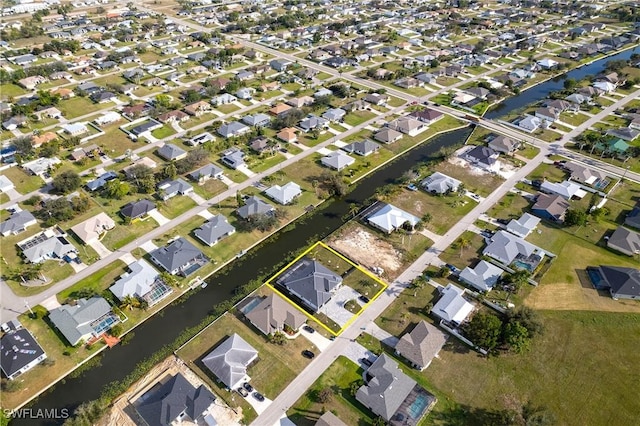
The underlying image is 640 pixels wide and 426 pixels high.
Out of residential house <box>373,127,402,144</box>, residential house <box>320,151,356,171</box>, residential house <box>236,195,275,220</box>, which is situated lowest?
residential house <box>236,195,275,220</box>

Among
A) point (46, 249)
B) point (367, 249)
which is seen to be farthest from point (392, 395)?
point (46, 249)

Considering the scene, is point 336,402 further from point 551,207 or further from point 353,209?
point 551,207

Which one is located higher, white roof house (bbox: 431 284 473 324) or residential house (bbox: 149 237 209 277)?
white roof house (bbox: 431 284 473 324)

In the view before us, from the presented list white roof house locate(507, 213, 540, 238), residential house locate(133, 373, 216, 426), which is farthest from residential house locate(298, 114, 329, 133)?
residential house locate(133, 373, 216, 426)

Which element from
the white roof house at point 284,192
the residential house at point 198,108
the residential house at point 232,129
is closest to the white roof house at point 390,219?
the white roof house at point 284,192

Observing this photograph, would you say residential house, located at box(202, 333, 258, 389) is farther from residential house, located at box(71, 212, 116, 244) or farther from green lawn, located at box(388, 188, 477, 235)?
green lawn, located at box(388, 188, 477, 235)

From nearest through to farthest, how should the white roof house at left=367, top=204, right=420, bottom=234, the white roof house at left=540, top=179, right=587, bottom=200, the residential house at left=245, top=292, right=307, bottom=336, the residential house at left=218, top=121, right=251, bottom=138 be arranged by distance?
the residential house at left=245, top=292, right=307, bottom=336 < the white roof house at left=367, top=204, right=420, bottom=234 < the white roof house at left=540, top=179, right=587, bottom=200 < the residential house at left=218, top=121, right=251, bottom=138

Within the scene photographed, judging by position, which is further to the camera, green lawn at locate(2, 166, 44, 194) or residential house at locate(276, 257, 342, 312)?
green lawn at locate(2, 166, 44, 194)
